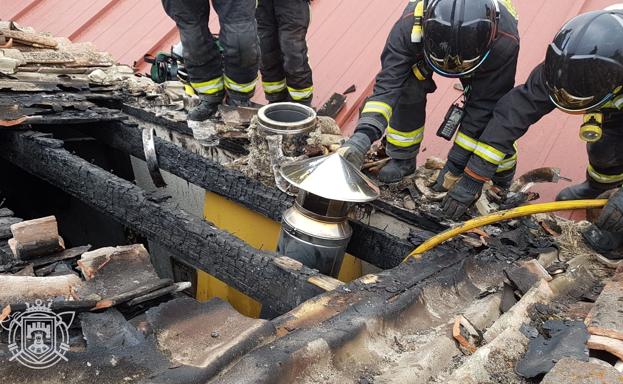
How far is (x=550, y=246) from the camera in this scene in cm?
267

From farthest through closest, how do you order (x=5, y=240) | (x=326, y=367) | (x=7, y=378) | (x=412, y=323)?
(x=5, y=240)
(x=412, y=323)
(x=326, y=367)
(x=7, y=378)

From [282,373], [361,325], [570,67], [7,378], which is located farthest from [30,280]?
[570,67]

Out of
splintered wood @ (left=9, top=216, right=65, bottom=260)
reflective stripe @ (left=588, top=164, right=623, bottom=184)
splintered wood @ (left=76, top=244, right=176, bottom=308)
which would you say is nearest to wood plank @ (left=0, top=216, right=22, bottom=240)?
splintered wood @ (left=9, top=216, right=65, bottom=260)

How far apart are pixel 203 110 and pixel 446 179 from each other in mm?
1978

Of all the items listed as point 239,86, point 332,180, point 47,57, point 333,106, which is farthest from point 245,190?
point 47,57

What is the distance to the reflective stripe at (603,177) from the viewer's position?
3.29 metres

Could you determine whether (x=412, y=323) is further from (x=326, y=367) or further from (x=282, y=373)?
(x=282, y=373)

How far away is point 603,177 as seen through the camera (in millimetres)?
3316

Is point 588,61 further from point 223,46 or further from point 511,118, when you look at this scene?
point 223,46

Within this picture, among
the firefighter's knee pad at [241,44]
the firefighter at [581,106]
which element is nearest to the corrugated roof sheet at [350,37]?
the firefighter at [581,106]

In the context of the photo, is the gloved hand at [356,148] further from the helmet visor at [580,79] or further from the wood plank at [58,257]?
the wood plank at [58,257]

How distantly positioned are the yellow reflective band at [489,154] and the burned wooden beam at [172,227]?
1312mm

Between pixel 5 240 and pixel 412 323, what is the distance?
1901 mm

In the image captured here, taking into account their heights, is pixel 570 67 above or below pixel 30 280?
above
